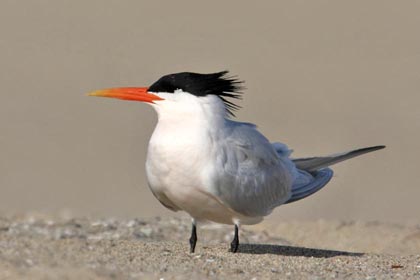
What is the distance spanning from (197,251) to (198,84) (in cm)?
123

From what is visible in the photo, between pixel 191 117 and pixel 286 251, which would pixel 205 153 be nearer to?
pixel 191 117

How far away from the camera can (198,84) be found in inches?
272

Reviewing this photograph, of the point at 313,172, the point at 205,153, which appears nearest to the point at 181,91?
the point at 205,153

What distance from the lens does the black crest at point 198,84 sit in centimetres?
687

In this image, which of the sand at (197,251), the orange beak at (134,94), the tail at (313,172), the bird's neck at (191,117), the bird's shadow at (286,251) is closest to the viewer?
the sand at (197,251)

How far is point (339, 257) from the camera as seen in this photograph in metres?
7.21

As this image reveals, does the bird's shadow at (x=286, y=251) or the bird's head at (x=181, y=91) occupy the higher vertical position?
the bird's head at (x=181, y=91)

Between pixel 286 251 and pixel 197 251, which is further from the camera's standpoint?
pixel 286 251

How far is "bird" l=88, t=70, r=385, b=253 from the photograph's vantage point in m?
6.70

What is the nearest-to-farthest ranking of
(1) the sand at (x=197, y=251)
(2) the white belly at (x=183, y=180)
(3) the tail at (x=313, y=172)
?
1. (1) the sand at (x=197, y=251)
2. (2) the white belly at (x=183, y=180)
3. (3) the tail at (x=313, y=172)

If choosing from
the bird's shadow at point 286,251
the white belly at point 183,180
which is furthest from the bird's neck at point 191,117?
the bird's shadow at point 286,251

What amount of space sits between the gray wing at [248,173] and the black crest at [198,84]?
0.25 metres

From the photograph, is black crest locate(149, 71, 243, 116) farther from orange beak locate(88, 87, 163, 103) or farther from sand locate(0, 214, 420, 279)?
sand locate(0, 214, 420, 279)

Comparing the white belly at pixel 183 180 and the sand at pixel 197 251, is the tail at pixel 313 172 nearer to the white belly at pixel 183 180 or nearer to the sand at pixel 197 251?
the sand at pixel 197 251
